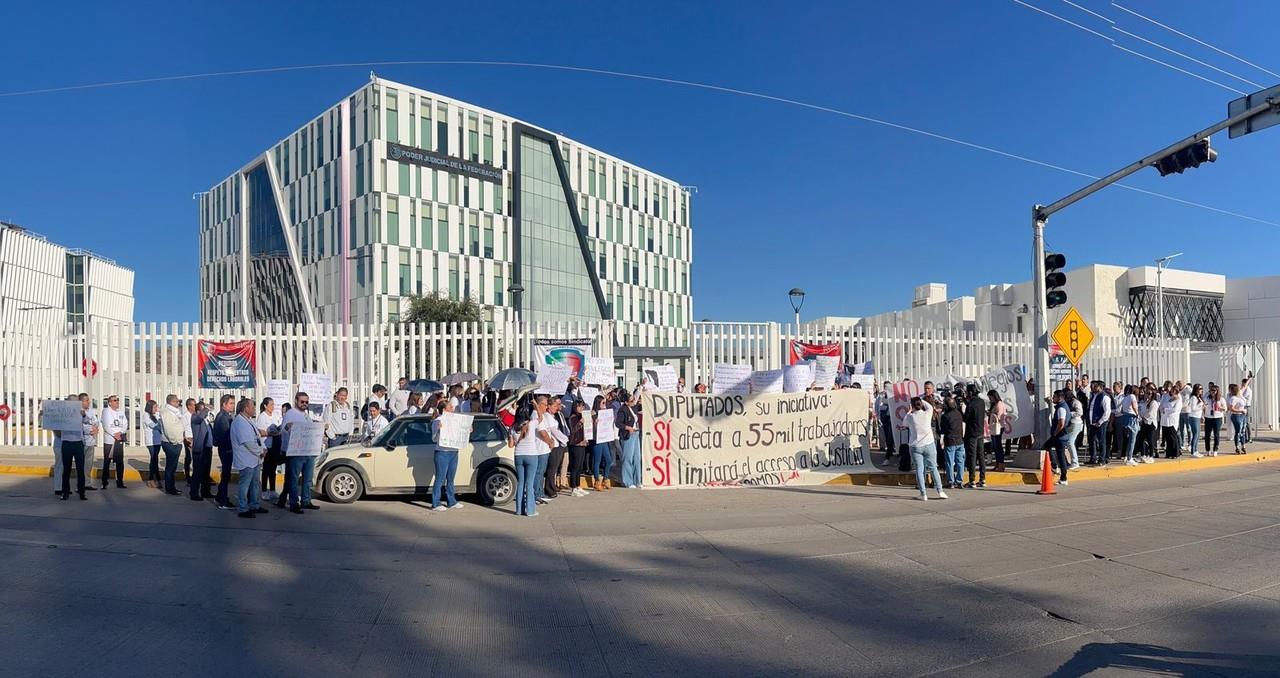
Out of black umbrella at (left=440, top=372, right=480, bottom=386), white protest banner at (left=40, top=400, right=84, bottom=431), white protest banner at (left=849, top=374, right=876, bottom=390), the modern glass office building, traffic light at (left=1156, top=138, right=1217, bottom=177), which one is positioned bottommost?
white protest banner at (left=40, top=400, right=84, bottom=431)

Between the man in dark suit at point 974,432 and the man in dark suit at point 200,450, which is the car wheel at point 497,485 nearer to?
the man in dark suit at point 200,450

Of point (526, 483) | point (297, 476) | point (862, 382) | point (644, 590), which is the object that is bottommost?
point (644, 590)

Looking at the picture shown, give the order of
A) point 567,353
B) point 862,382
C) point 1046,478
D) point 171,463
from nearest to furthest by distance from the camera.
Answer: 1. point 171,463
2. point 1046,478
3. point 862,382
4. point 567,353

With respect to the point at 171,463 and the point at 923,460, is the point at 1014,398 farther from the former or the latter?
the point at 171,463

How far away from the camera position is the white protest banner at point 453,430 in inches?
470

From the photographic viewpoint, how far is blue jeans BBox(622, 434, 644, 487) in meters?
14.8

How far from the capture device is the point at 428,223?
6050 cm

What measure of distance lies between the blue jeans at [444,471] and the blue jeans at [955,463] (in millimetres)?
8335

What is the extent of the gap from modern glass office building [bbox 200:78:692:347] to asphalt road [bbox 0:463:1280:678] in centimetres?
4154

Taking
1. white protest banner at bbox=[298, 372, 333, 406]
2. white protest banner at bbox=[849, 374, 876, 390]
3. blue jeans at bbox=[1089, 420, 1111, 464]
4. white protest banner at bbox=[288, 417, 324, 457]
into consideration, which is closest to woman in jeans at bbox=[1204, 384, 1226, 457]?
blue jeans at bbox=[1089, 420, 1111, 464]

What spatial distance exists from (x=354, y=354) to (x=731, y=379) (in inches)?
393

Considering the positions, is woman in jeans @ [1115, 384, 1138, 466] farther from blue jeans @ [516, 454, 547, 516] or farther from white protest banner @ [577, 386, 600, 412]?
blue jeans @ [516, 454, 547, 516]

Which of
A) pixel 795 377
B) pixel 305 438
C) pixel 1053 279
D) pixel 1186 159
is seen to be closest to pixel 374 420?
pixel 305 438

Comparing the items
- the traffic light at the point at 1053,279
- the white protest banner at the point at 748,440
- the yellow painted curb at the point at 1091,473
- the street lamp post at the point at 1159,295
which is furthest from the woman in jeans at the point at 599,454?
the street lamp post at the point at 1159,295
